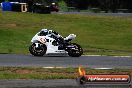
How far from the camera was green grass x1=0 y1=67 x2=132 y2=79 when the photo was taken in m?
14.9

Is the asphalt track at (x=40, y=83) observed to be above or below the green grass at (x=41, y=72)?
above

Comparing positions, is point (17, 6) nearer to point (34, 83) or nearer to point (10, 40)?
point (10, 40)

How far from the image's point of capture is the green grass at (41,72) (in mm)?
14859

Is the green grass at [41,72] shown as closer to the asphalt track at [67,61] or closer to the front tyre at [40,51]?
the asphalt track at [67,61]

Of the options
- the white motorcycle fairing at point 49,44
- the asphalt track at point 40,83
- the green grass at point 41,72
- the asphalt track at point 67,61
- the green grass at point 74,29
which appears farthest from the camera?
the green grass at point 74,29

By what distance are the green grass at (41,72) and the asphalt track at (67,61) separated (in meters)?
1.76

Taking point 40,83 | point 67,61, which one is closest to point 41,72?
point 40,83

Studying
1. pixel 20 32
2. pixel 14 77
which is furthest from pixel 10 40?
pixel 14 77

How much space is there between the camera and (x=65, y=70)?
56.6 feet

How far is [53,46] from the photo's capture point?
2361cm

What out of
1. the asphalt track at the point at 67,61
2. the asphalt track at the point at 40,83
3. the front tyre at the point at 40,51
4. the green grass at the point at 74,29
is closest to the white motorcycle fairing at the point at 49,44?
the front tyre at the point at 40,51

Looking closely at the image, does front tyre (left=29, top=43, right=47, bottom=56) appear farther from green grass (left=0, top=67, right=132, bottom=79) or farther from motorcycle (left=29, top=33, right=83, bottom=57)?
green grass (left=0, top=67, right=132, bottom=79)

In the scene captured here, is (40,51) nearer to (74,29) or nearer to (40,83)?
(40,83)

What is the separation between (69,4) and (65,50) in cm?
6877
